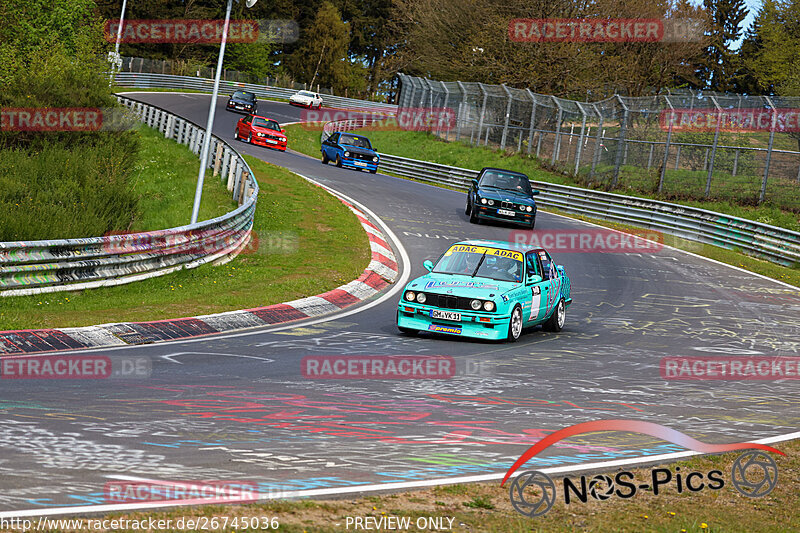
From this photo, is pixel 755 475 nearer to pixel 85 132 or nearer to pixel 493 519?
pixel 493 519

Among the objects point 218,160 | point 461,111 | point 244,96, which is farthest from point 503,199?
point 244,96

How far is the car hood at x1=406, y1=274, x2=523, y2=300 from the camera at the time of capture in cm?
1248

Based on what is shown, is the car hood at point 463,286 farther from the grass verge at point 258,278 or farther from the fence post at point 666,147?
the fence post at point 666,147

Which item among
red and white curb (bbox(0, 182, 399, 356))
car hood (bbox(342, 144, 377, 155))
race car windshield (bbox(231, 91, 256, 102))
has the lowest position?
red and white curb (bbox(0, 182, 399, 356))

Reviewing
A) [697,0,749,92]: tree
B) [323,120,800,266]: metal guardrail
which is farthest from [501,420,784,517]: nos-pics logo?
[697,0,749,92]: tree

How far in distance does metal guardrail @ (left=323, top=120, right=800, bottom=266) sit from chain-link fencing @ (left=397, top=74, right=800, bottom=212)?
2817 mm

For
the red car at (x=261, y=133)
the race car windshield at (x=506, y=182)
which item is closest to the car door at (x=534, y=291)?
the race car windshield at (x=506, y=182)

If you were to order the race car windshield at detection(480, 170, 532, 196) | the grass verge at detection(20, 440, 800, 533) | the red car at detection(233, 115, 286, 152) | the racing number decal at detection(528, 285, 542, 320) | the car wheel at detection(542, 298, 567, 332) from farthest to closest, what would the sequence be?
the red car at detection(233, 115, 286, 152) → the race car windshield at detection(480, 170, 532, 196) → the car wheel at detection(542, 298, 567, 332) → the racing number decal at detection(528, 285, 542, 320) → the grass verge at detection(20, 440, 800, 533)

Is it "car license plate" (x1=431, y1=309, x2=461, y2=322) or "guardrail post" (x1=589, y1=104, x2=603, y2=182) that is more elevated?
"guardrail post" (x1=589, y1=104, x2=603, y2=182)

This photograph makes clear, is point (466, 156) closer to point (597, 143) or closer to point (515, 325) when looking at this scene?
point (597, 143)

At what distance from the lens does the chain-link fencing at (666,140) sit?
93.7 ft

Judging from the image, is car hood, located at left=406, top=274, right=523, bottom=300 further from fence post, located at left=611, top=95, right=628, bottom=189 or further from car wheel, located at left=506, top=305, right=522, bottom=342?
fence post, located at left=611, top=95, right=628, bottom=189

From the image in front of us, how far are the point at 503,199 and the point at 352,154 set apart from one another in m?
13.6

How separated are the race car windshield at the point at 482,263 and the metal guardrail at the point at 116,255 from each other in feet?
17.3
